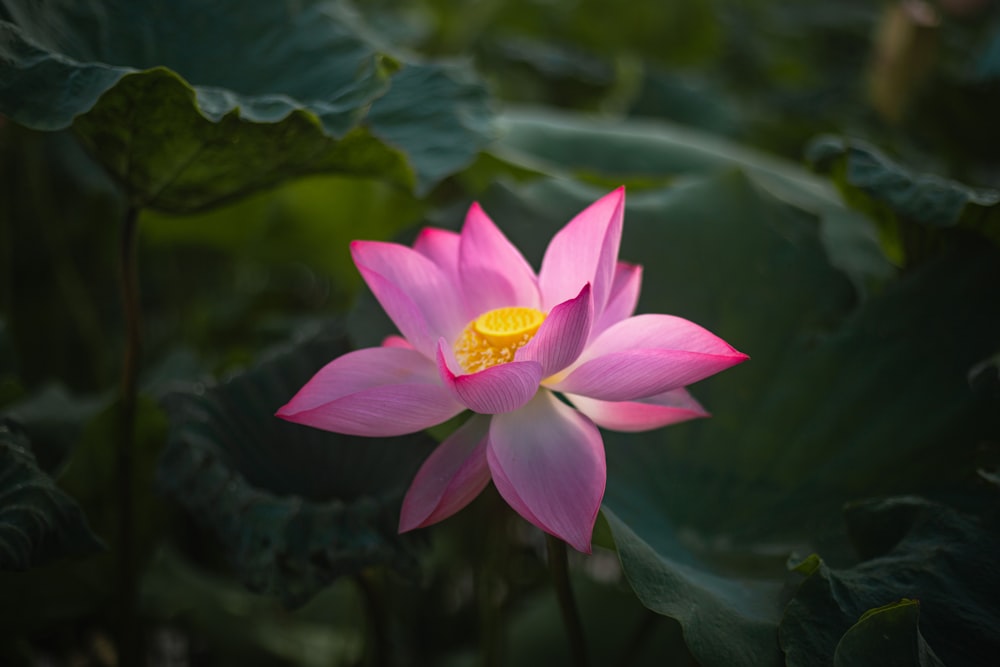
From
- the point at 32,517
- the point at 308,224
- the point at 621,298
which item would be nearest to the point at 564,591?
the point at 621,298

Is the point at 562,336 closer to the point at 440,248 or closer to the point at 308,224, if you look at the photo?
the point at 440,248

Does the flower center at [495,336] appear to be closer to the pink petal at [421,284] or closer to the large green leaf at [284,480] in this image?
the pink petal at [421,284]

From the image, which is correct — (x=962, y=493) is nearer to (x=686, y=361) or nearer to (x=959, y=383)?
(x=959, y=383)

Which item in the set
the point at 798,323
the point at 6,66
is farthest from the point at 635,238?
the point at 6,66

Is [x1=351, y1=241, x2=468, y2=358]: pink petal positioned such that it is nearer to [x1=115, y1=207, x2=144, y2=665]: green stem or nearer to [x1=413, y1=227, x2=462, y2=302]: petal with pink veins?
[x1=413, y1=227, x2=462, y2=302]: petal with pink veins

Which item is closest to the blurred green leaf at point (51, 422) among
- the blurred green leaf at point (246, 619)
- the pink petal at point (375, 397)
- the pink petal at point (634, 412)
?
the blurred green leaf at point (246, 619)

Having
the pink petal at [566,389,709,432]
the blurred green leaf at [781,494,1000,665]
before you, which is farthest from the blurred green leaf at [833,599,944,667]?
the pink petal at [566,389,709,432]
